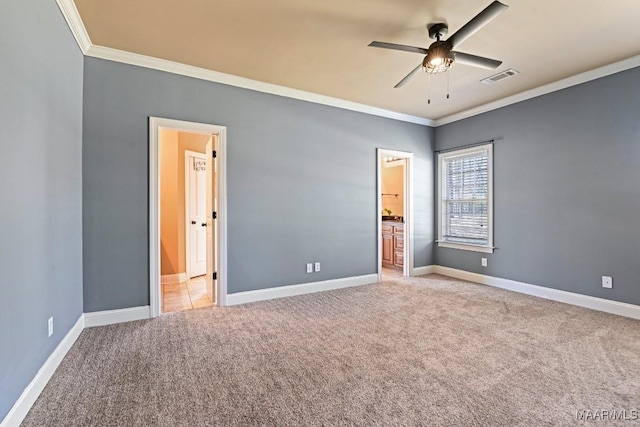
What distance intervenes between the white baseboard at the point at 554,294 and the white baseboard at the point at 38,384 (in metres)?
5.11

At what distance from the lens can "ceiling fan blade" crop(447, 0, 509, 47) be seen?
6.22 ft

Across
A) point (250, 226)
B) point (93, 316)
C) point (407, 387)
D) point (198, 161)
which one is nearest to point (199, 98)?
point (250, 226)

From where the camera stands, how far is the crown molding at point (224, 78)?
3116mm

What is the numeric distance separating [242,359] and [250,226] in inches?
70.2

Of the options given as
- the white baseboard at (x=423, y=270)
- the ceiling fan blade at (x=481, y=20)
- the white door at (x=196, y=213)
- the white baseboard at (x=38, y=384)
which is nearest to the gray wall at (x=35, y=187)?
the white baseboard at (x=38, y=384)

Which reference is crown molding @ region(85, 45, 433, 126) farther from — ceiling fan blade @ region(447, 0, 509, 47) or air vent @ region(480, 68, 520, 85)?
ceiling fan blade @ region(447, 0, 509, 47)

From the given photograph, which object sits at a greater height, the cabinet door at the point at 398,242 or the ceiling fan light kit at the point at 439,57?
the ceiling fan light kit at the point at 439,57

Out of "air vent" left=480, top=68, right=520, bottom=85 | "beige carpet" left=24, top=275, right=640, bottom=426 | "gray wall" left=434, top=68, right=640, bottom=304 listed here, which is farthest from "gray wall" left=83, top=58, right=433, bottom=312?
"air vent" left=480, top=68, right=520, bottom=85

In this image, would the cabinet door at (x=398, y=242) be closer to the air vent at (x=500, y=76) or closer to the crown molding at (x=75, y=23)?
the air vent at (x=500, y=76)

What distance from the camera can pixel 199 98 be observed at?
3.59m

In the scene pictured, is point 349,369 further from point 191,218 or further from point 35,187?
point 191,218

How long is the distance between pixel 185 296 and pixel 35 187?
2.64m

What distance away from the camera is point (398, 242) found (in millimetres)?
5992

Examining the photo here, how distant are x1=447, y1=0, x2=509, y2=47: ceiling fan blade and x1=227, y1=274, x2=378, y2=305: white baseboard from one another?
3.24 metres
